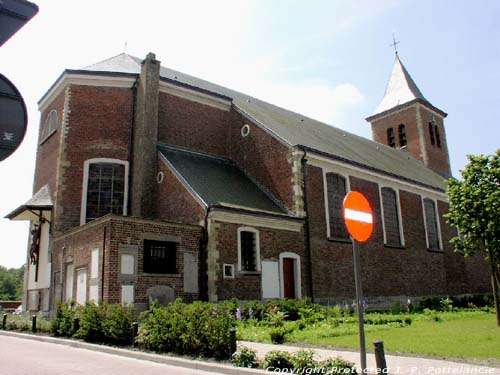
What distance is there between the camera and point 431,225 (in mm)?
30219

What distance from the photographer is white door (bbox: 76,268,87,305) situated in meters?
16.7

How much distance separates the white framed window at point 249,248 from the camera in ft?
60.0

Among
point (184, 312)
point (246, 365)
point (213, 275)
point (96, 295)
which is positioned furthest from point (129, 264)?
point (246, 365)

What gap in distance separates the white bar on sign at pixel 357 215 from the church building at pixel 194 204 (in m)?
11.4

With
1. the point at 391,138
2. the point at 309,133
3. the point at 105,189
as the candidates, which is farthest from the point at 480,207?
the point at 391,138

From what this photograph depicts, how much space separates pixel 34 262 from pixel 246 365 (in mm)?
16797

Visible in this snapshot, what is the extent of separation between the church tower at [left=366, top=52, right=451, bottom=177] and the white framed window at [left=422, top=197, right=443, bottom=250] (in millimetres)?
10264

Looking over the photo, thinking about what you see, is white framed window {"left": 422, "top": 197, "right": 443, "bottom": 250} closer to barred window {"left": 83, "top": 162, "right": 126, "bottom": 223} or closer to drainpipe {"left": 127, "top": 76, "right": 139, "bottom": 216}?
drainpipe {"left": 127, "top": 76, "right": 139, "bottom": 216}

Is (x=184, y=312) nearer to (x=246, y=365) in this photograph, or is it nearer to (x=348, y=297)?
(x=246, y=365)

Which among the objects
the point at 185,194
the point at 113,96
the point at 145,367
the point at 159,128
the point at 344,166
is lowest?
the point at 145,367

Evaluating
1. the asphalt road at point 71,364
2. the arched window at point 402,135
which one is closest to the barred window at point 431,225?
the arched window at point 402,135

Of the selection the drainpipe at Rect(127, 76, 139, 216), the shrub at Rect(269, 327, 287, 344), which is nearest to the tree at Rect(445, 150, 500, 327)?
the shrub at Rect(269, 327, 287, 344)

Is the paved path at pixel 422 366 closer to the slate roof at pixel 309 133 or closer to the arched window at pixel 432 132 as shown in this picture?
the slate roof at pixel 309 133

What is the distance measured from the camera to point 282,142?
72.6 feet
